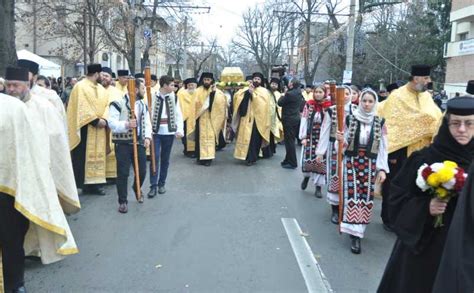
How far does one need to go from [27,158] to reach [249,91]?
8430 mm

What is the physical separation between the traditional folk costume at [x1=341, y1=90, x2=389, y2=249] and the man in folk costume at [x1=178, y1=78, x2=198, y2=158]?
679 centimetres

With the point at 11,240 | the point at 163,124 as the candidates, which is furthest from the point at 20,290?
the point at 163,124

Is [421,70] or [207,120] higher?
[421,70]

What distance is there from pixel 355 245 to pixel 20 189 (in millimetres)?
3590

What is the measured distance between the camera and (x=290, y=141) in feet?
39.3

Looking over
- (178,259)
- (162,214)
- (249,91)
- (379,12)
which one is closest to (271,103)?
(249,91)

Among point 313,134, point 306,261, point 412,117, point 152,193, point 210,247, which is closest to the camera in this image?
point 306,261

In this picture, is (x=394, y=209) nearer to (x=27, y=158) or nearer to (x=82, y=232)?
(x=27, y=158)

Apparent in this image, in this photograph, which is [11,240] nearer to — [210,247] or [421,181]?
[210,247]

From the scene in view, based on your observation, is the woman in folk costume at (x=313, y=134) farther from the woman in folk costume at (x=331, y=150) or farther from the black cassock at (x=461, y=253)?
the black cassock at (x=461, y=253)

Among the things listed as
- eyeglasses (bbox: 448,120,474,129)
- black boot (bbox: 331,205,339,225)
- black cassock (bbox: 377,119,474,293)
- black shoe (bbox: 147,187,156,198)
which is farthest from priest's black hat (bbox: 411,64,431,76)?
black shoe (bbox: 147,187,156,198)

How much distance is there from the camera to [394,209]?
327cm

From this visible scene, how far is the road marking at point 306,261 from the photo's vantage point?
4887 millimetres

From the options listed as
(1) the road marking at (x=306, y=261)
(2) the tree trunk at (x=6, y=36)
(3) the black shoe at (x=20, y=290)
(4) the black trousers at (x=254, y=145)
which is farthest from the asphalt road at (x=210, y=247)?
(4) the black trousers at (x=254, y=145)
